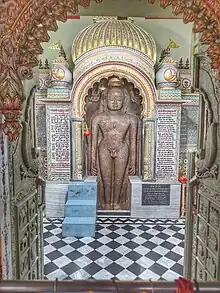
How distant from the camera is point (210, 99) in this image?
8.40 feet

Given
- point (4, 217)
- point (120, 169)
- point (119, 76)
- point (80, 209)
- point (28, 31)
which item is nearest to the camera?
point (28, 31)

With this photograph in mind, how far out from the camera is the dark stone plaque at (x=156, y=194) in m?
6.15

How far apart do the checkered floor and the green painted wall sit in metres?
3.84

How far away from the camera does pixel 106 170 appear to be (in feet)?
21.8

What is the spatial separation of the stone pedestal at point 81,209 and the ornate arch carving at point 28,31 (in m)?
3.86

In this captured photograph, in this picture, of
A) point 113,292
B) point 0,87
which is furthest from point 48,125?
point 113,292

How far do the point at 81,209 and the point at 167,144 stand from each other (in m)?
2.29

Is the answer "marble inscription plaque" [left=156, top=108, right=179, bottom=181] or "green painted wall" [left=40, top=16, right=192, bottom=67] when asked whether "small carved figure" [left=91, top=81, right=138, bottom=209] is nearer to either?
"marble inscription plaque" [left=156, top=108, right=179, bottom=181]

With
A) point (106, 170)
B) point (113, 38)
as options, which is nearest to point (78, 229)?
point (106, 170)

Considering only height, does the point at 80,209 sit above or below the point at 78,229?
above

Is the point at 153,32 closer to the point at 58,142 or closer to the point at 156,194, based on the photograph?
the point at 58,142

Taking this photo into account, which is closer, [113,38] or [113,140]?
[113,38]

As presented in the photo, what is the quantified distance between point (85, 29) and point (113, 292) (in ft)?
19.2

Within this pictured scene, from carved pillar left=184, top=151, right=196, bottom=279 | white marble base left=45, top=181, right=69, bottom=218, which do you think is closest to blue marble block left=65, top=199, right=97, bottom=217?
white marble base left=45, top=181, right=69, bottom=218
